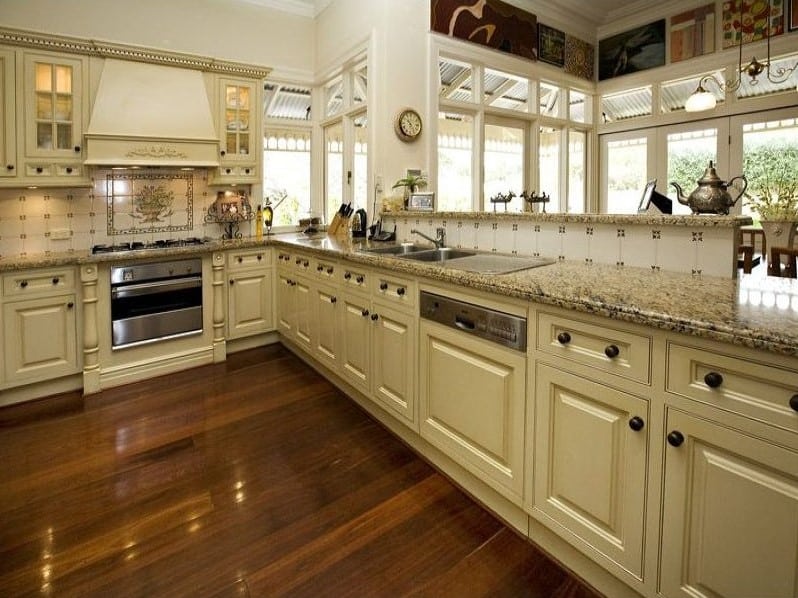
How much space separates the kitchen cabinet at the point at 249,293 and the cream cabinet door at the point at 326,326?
0.91 metres

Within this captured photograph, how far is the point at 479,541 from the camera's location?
5.77 ft

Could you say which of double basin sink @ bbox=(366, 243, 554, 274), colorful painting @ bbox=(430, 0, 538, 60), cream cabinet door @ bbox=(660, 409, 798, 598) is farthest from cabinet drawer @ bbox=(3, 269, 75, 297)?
cream cabinet door @ bbox=(660, 409, 798, 598)

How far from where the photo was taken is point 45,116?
3.22m

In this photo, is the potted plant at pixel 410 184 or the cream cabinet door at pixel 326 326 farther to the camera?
the potted plant at pixel 410 184

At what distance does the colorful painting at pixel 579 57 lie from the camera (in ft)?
17.1

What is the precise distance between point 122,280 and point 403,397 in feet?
7.32

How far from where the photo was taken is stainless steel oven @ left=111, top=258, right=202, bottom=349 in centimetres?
329

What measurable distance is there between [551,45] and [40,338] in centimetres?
529

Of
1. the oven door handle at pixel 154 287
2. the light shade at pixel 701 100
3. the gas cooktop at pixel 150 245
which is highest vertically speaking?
the light shade at pixel 701 100

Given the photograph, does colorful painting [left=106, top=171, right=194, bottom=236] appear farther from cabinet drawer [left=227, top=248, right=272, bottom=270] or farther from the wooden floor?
the wooden floor

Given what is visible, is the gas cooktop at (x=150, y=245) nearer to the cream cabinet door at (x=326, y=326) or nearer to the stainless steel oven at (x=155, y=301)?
the stainless steel oven at (x=155, y=301)

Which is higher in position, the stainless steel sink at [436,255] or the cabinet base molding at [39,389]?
the stainless steel sink at [436,255]

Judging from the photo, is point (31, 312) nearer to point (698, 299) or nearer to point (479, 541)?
point (479, 541)

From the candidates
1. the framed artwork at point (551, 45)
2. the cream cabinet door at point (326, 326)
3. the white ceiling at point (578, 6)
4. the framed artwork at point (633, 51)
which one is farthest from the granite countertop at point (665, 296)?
the framed artwork at point (633, 51)
